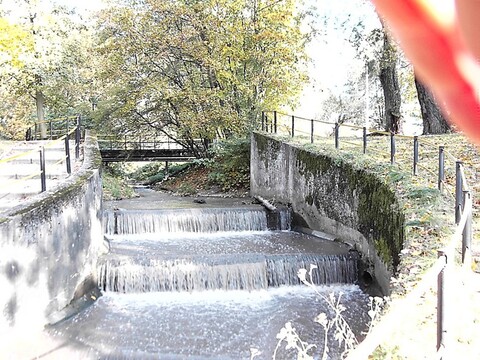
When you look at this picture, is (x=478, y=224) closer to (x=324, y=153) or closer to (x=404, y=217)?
(x=404, y=217)

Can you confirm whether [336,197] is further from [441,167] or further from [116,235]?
[116,235]

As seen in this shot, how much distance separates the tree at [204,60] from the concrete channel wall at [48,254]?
964cm

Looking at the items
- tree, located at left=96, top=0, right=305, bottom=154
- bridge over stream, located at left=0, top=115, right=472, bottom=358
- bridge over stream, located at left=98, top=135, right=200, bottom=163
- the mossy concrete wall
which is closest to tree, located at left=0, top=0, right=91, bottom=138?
tree, located at left=96, top=0, right=305, bottom=154

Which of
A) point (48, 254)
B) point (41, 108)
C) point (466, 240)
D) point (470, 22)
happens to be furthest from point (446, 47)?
point (41, 108)

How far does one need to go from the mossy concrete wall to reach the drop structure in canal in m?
0.53

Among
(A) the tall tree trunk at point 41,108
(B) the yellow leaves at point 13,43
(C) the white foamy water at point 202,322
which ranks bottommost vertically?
(C) the white foamy water at point 202,322

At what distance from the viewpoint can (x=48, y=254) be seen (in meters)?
7.64

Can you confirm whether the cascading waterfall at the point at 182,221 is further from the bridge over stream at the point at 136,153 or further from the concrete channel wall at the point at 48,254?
the bridge over stream at the point at 136,153

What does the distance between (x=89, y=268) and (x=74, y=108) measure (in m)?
18.4

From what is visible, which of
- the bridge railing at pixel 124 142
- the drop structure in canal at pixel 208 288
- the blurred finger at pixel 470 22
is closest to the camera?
the blurred finger at pixel 470 22

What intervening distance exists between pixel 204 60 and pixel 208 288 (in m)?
11.5

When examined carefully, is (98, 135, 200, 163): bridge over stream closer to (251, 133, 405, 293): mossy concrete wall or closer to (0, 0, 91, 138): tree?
(0, 0, 91, 138): tree

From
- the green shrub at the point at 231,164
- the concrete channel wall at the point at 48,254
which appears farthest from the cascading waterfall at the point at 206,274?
the green shrub at the point at 231,164

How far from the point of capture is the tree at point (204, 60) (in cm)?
1861
